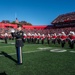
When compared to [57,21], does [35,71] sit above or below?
below

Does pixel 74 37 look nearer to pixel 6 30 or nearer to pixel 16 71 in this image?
pixel 16 71

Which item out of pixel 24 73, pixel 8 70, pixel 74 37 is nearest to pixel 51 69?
pixel 24 73

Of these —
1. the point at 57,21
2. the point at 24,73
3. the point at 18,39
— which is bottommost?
A: the point at 24,73

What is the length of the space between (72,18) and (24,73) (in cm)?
5320

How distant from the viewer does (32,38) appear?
102 feet

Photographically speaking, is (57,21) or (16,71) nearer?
(16,71)

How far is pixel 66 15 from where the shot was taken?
212 feet

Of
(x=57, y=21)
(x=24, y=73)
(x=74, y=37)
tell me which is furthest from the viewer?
(x=57, y=21)

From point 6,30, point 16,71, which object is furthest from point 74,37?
point 6,30

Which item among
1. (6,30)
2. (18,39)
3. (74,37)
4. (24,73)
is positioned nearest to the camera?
(24,73)

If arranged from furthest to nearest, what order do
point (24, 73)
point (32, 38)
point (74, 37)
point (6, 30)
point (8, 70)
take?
point (6, 30) < point (32, 38) < point (74, 37) < point (8, 70) < point (24, 73)

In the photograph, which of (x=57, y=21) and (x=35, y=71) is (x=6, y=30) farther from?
(x=35, y=71)

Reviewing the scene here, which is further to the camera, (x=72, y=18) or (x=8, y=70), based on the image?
(x=72, y=18)

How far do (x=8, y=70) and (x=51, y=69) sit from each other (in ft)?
5.07
